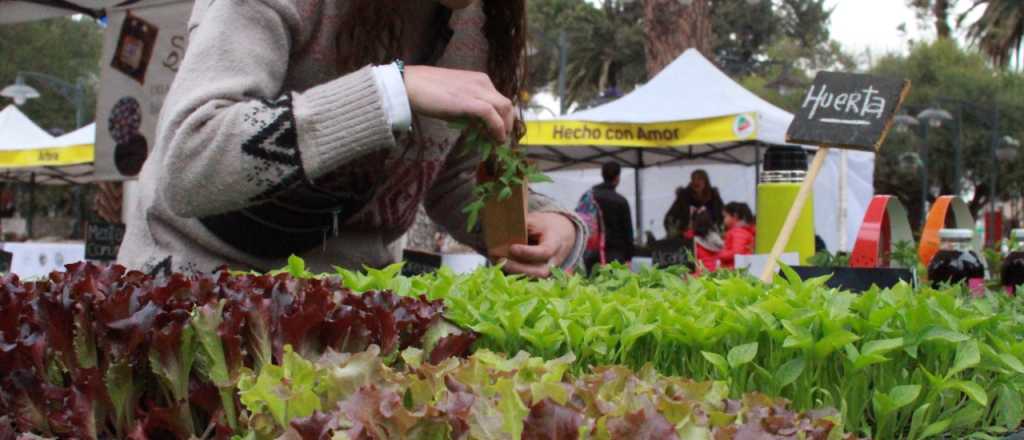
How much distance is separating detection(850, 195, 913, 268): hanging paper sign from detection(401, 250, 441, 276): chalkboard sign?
1.12m

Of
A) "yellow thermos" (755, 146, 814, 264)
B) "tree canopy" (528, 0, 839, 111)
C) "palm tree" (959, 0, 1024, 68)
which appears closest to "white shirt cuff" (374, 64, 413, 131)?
"yellow thermos" (755, 146, 814, 264)

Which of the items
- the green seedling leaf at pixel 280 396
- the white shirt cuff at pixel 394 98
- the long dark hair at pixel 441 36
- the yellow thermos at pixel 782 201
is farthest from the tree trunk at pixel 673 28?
the green seedling leaf at pixel 280 396

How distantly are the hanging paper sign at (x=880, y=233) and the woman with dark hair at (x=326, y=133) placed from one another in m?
0.82

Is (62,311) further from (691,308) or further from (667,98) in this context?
(667,98)

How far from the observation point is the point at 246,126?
182cm

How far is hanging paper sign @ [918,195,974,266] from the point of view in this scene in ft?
9.98

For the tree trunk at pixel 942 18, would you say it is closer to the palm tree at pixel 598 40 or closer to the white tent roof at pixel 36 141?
the palm tree at pixel 598 40

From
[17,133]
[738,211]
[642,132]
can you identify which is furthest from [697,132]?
[17,133]

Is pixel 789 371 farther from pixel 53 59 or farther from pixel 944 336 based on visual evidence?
pixel 53 59

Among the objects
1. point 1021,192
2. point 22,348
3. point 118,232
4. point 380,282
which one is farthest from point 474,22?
point 1021,192

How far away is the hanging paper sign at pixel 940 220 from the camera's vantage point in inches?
120

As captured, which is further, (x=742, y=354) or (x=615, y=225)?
(x=615, y=225)

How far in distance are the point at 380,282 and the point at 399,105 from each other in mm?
295

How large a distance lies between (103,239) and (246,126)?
5.80 metres
